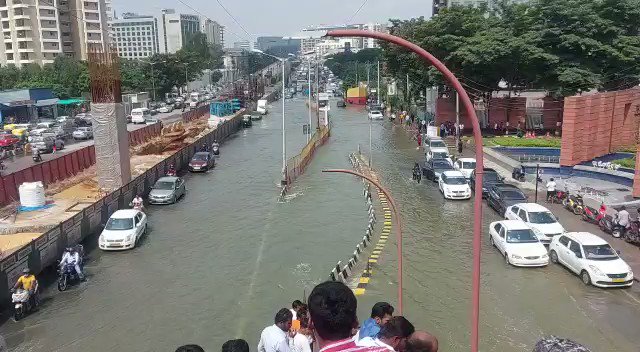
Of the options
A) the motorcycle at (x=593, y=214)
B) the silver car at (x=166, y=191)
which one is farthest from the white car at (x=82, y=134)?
the motorcycle at (x=593, y=214)

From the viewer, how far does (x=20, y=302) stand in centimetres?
1556

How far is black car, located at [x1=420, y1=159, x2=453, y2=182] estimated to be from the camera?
33.8 metres

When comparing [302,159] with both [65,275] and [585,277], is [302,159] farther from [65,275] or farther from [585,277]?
[585,277]

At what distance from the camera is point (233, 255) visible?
21.1 meters

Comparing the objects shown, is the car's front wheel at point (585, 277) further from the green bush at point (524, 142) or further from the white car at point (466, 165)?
the green bush at point (524, 142)

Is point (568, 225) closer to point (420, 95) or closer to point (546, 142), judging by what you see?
point (546, 142)

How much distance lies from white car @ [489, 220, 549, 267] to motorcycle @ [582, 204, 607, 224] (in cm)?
457

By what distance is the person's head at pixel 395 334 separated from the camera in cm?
471

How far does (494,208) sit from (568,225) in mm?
3817

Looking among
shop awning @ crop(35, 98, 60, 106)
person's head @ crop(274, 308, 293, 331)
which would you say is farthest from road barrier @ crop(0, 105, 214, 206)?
shop awning @ crop(35, 98, 60, 106)

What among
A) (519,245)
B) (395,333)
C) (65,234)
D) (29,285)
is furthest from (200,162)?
(395,333)

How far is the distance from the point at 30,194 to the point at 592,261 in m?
24.5

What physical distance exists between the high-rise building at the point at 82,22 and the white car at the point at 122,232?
271ft

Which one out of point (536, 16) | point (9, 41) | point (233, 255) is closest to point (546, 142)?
point (536, 16)
